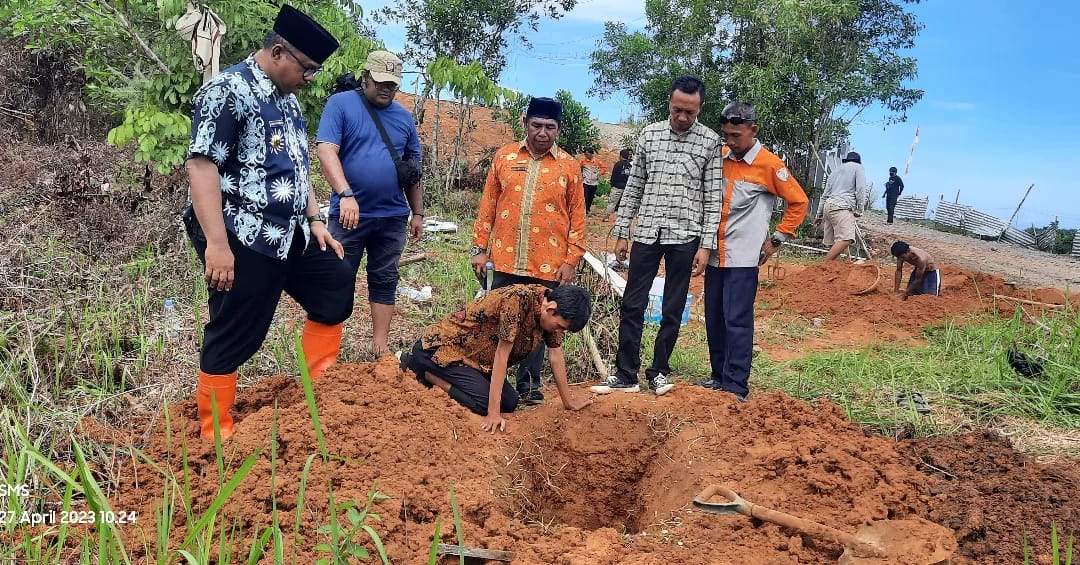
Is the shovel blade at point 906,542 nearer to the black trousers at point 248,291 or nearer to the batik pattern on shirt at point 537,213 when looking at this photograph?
the batik pattern on shirt at point 537,213

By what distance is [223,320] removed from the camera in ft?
9.23

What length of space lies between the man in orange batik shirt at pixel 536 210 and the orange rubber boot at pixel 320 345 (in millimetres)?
998

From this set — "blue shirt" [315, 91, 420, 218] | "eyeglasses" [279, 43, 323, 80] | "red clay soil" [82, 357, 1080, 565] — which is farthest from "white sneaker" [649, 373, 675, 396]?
"eyeglasses" [279, 43, 323, 80]

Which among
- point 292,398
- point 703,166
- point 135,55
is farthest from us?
point 135,55

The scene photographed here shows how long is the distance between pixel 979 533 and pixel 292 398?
3.00 metres

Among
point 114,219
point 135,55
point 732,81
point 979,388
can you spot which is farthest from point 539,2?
point 979,388

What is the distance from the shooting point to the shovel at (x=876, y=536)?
8.32 ft

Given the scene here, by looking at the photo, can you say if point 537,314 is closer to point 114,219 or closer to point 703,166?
point 703,166

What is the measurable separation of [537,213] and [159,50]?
3.79 metres

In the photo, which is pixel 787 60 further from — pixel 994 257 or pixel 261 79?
pixel 261 79

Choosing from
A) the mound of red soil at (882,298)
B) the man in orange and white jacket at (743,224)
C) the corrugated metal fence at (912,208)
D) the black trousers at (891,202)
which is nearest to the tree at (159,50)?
the man in orange and white jacket at (743,224)

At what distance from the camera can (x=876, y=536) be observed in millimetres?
2680

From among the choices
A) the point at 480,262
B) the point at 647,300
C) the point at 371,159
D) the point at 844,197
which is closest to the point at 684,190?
the point at 647,300

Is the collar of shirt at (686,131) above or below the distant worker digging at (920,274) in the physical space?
above
